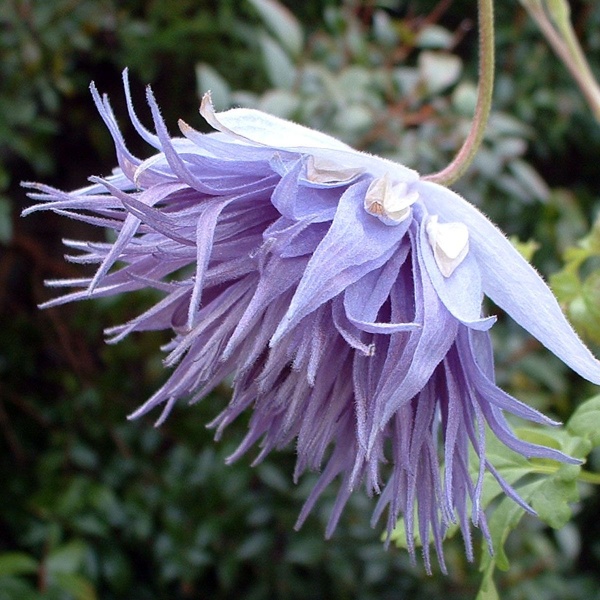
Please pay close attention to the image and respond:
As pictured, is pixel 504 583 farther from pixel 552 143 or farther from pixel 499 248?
pixel 499 248

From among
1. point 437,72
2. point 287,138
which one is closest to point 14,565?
point 287,138

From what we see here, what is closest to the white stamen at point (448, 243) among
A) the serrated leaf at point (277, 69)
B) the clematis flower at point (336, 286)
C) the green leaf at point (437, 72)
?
the clematis flower at point (336, 286)

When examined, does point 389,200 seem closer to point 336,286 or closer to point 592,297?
point 336,286

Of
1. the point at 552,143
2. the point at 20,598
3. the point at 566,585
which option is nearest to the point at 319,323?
the point at 20,598

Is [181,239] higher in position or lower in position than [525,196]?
lower

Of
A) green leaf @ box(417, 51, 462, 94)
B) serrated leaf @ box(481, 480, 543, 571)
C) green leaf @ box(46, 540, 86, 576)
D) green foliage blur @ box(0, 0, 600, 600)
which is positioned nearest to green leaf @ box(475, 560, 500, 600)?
serrated leaf @ box(481, 480, 543, 571)

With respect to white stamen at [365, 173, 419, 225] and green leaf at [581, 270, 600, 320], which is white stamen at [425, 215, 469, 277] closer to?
white stamen at [365, 173, 419, 225]
